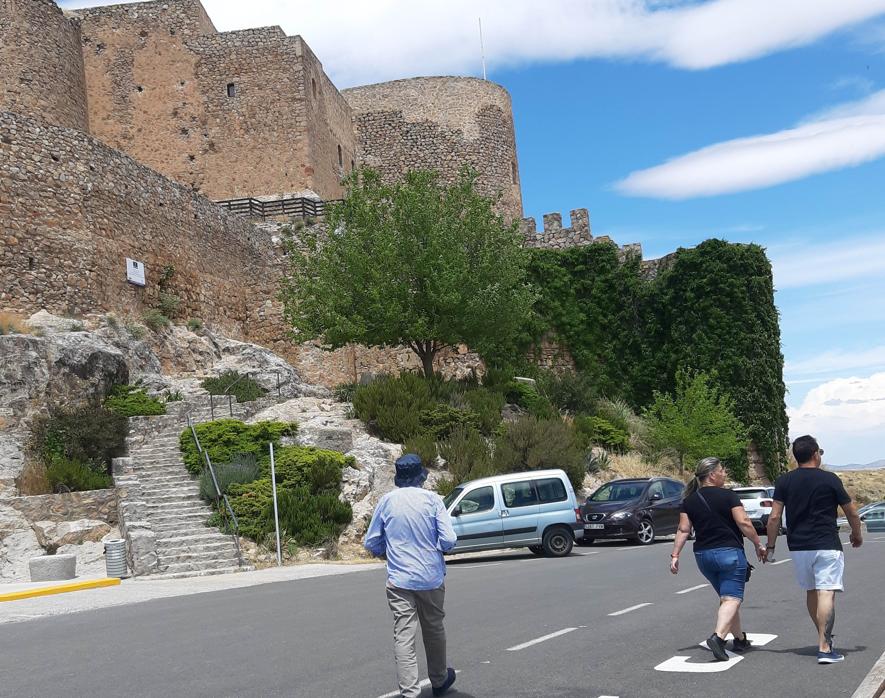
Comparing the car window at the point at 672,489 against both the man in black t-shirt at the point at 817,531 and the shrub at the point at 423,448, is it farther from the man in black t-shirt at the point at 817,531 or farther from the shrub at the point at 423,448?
the man in black t-shirt at the point at 817,531

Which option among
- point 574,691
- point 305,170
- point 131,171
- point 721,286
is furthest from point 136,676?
point 305,170

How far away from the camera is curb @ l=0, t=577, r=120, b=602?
14578mm

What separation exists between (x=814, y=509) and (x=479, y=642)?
307cm

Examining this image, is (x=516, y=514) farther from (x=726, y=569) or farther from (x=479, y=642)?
(x=726, y=569)

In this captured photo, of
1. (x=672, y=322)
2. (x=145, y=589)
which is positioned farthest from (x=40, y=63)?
(x=145, y=589)

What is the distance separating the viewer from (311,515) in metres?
19.8

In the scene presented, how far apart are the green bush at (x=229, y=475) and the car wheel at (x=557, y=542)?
6.23 m

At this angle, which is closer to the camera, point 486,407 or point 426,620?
point 426,620

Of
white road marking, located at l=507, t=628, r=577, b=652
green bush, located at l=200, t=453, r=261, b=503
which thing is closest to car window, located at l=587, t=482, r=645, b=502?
green bush, located at l=200, t=453, r=261, b=503

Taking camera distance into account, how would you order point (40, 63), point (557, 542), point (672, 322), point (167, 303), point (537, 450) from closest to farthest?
point (557, 542), point (537, 450), point (167, 303), point (672, 322), point (40, 63)

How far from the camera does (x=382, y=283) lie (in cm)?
2830

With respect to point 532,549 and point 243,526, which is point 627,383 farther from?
point 243,526

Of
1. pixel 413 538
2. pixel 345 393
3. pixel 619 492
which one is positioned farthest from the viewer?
pixel 345 393

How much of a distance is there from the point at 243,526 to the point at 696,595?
1034 cm
